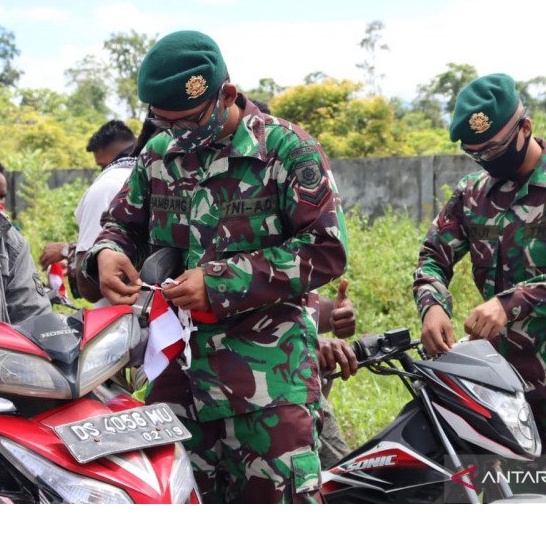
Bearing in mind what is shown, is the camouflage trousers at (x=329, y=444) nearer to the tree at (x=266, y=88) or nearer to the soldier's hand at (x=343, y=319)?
the soldier's hand at (x=343, y=319)

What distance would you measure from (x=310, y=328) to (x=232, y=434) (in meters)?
0.35

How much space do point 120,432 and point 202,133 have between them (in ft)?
2.74

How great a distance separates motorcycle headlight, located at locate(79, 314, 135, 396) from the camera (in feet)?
6.54

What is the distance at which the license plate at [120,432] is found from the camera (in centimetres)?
183

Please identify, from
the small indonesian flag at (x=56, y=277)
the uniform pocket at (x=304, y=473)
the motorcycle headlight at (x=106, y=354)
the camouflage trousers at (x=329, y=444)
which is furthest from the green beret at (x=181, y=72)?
the small indonesian flag at (x=56, y=277)

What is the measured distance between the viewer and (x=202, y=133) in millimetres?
2348

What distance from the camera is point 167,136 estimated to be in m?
2.54

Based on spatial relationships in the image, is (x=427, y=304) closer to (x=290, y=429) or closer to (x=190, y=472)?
(x=290, y=429)

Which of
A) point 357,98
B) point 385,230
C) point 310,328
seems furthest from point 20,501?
point 357,98

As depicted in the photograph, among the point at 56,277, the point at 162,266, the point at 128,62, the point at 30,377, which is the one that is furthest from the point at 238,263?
the point at 128,62

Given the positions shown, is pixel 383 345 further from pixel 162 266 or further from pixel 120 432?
pixel 120 432

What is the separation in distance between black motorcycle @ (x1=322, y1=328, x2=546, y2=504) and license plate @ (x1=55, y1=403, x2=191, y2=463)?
856 millimetres

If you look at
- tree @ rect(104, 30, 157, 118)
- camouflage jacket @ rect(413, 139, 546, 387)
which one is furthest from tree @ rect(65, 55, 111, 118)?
camouflage jacket @ rect(413, 139, 546, 387)

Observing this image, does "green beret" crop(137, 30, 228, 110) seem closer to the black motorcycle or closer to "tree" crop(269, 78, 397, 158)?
the black motorcycle
